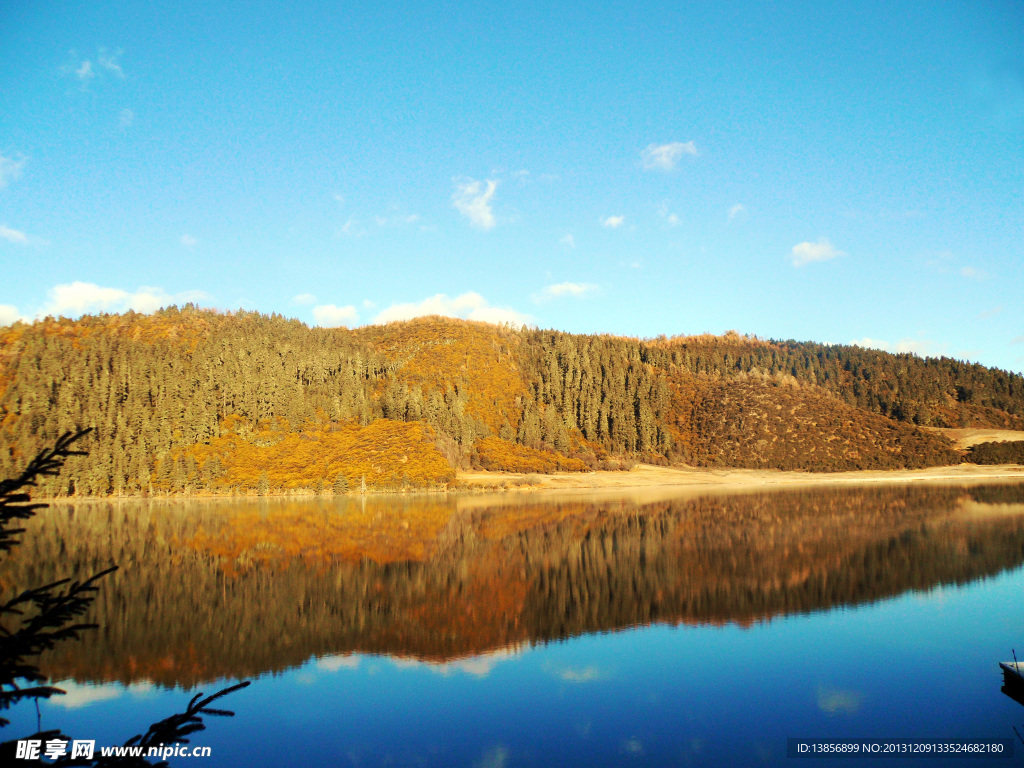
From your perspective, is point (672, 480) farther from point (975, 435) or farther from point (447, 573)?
point (447, 573)

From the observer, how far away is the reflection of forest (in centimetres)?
1497

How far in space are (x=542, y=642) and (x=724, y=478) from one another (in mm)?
66886

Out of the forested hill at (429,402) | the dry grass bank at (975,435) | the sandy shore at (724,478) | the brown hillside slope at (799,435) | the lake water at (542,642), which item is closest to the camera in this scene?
the lake water at (542,642)

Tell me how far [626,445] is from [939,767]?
259 ft

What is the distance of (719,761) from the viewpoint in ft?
30.1

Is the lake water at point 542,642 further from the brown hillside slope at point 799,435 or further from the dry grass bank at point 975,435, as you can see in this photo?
the dry grass bank at point 975,435

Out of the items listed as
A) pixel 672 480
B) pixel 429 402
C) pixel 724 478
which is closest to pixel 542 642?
pixel 429 402

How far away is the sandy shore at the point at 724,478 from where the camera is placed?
66125mm

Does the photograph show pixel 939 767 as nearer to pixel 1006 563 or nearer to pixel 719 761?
pixel 719 761

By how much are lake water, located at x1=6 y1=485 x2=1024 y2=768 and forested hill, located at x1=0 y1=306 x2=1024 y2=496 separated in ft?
108

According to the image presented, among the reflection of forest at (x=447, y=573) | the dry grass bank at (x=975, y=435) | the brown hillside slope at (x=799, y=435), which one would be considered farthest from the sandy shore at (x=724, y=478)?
the reflection of forest at (x=447, y=573)

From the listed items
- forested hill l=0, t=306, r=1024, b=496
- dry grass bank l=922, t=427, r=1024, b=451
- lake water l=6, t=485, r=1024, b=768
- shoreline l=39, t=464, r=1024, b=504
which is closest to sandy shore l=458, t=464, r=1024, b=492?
shoreline l=39, t=464, r=1024, b=504

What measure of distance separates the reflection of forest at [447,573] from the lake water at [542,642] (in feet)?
0.41

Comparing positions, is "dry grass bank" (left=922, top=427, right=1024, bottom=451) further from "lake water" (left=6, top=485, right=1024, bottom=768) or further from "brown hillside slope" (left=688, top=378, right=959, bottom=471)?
"lake water" (left=6, top=485, right=1024, bottom=768)
